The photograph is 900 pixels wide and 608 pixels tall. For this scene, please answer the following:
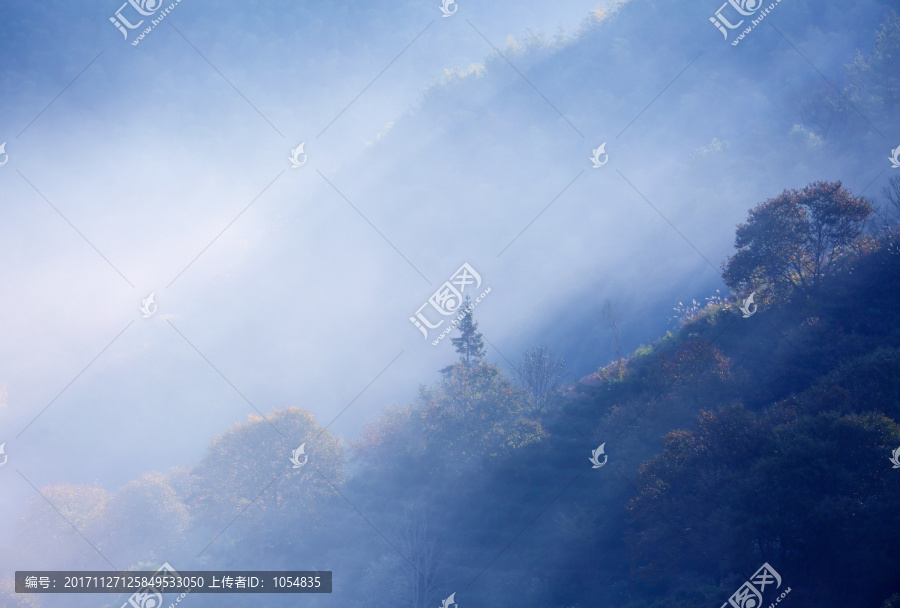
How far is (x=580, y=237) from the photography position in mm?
98250

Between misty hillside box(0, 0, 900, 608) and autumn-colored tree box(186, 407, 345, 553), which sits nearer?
misty hillside box(0, 0, 900, 608)

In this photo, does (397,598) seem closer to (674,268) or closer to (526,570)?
(526,570)
